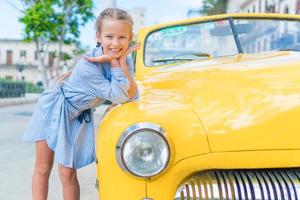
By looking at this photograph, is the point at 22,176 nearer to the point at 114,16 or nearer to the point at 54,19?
the point at 114,16

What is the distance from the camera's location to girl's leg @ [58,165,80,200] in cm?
256

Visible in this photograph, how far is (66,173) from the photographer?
257cm

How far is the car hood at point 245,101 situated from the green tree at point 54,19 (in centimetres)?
1874

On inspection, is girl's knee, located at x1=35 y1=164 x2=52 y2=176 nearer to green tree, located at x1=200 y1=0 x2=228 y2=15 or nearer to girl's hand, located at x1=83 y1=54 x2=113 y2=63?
girl's hand, located at x1=83 y1=54 x2=113 y2=63

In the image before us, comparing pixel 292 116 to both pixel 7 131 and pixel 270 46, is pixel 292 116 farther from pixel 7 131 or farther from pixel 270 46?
pixel 7 131

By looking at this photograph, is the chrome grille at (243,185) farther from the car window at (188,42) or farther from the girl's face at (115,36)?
the car window at (188,42)

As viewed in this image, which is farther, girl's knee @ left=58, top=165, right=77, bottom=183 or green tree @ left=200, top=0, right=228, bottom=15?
green tree @ left=200, top=0, right=228, bottom=15

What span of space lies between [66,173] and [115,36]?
745 mm

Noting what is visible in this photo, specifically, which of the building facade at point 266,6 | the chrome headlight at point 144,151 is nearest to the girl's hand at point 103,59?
the chrome headlight at point 144,151

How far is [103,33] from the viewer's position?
236 cm

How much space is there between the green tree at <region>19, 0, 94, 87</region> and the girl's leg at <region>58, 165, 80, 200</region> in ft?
60.7

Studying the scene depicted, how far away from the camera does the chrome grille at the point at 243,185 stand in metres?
1.78

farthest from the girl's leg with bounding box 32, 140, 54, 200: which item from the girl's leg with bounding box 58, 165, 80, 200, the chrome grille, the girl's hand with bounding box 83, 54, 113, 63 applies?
the chrome grille

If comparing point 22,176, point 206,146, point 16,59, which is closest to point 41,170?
point 206,146
